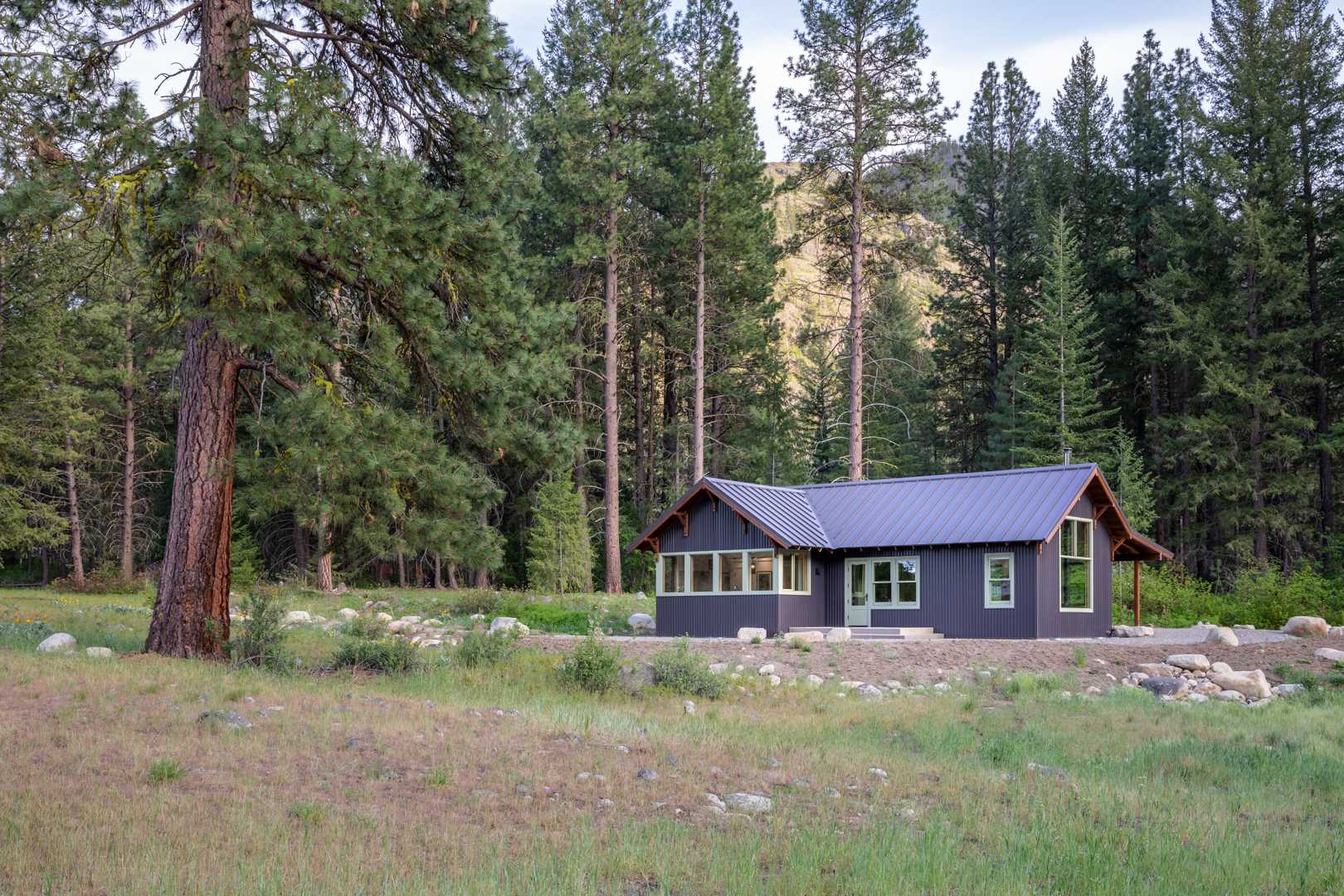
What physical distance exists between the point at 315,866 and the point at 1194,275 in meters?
39.7

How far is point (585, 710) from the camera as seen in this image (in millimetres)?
11422

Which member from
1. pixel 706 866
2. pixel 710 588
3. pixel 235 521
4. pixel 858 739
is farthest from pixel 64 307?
pixel 706 866

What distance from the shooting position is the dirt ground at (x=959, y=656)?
1756cm

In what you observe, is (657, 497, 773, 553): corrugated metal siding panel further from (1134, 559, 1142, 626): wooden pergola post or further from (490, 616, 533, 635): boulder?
(1134, 559, 1142, 626): wooden pergola post

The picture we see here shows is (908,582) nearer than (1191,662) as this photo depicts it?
No

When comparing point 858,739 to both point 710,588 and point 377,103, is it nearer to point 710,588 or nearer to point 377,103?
point 377,103

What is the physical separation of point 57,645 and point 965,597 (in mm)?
17792

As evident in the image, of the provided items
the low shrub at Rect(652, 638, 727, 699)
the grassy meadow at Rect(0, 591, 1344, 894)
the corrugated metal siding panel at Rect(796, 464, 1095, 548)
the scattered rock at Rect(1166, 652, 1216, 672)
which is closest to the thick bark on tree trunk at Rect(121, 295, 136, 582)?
the corrugated metal siding panel at Rect(796, 464, 1095, 548)

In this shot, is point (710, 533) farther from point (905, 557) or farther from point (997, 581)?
point (997, 581)

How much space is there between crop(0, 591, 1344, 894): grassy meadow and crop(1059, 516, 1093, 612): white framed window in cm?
1145

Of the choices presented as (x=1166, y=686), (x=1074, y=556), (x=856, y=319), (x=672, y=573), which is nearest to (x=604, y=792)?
(x=1166, y=686)

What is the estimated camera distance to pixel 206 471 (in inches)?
514

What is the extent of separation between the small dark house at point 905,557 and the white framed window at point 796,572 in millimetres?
39

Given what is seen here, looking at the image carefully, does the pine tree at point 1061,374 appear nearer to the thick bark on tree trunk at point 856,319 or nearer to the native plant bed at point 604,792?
the thick bark on tree trunk at point 856,319
